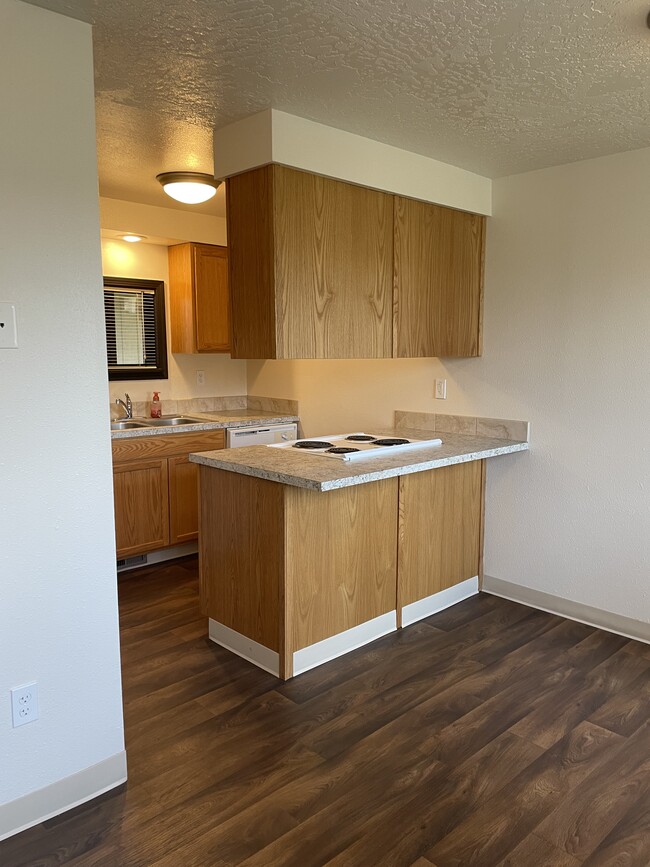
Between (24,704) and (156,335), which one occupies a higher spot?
(156,335)

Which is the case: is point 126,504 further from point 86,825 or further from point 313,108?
point 313,108

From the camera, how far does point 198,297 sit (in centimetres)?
462

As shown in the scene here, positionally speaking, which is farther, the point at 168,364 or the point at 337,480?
the point at 168,364

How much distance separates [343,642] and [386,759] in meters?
0.78

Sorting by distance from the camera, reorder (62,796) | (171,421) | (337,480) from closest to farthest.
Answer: (62,796)
(337,480)
(171,421)

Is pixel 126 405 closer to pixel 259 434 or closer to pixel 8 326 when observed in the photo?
pixel 259 434

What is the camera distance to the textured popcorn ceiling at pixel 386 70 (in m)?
1.75

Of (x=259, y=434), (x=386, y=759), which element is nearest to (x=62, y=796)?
(x=386, y=759)

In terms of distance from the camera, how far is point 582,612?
3355 millimetres

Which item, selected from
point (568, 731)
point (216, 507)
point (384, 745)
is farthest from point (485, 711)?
point (216, 507)

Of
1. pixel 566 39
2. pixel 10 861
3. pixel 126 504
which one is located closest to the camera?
pixel 10 861

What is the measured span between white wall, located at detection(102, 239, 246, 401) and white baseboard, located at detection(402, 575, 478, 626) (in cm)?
257

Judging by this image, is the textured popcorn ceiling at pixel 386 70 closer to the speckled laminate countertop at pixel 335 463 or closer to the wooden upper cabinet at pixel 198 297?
the speckled laminate countertop at pixel 335 463

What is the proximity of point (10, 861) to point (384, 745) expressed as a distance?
1.22 metres
